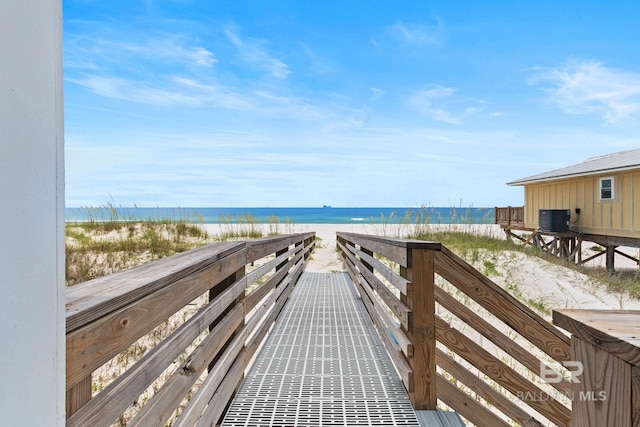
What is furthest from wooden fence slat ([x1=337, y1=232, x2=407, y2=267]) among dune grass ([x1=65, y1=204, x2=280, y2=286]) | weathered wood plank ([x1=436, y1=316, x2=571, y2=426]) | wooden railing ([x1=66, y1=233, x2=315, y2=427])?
dune grass ([x1=65, y1=204, x2=280, y2=286])

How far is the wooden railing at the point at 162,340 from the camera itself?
0.93 metres

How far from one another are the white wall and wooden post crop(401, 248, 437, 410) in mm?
2011

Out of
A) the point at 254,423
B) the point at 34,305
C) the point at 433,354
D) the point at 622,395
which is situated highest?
the point at 34,305

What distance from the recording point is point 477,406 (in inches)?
95.7

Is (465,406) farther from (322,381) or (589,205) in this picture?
(589,205)

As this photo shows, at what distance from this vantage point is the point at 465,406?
2426 mm

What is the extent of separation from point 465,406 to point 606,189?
14991 millimetres

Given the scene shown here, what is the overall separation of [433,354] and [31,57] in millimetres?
2453

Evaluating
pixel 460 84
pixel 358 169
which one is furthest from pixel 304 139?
pixel 460 84

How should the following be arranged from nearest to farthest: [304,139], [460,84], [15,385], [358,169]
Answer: [15,385] → [460,84] → [304,139] → [358,169]

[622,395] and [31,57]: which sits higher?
[31,57]

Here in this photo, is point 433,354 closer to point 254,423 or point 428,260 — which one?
point 428,260

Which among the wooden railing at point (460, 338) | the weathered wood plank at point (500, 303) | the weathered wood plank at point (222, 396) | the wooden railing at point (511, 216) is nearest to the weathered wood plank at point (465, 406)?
the wooden railing at point (460, 338)

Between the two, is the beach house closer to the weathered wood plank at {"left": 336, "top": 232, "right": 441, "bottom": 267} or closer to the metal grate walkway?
the weathered wood plank at {"left": 336, "top": 232, "right": 441, "bottom": 267}
